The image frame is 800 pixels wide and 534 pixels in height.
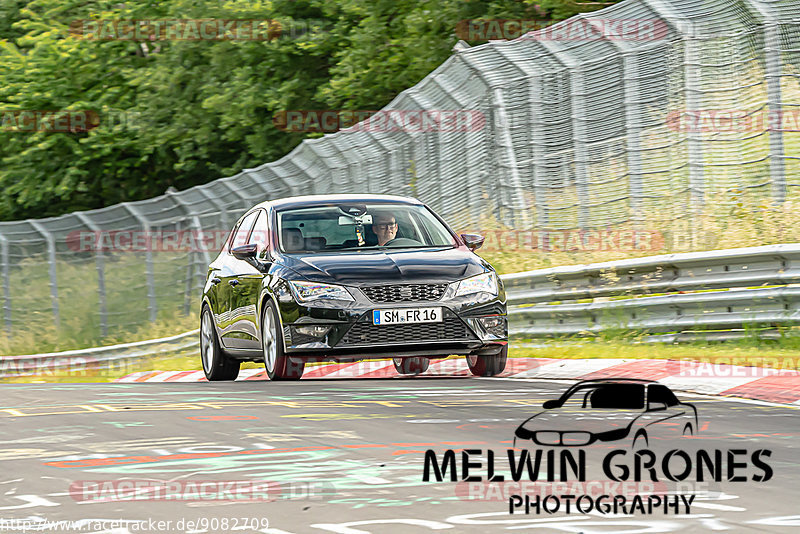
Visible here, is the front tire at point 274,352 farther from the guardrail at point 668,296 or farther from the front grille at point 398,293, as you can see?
the guardrail at point 668,296

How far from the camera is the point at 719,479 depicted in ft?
20.9

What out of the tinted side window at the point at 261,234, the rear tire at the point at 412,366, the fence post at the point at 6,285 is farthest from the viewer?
the fence post at the point at 6,285

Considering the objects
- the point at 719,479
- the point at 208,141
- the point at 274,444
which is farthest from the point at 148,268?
the point at 719,479

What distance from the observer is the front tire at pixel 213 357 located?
1377 centimetres

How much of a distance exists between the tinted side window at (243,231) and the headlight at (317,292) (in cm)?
210

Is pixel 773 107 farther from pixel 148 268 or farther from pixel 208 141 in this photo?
pixel 208 141

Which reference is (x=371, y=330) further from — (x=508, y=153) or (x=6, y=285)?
(x=6, y=285)

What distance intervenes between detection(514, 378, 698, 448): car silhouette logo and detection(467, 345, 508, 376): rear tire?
5.35 feet

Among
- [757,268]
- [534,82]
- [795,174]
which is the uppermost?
[534,82]

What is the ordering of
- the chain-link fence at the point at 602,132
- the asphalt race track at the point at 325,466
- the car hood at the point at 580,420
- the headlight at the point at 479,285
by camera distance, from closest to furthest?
the asphalt race track at the point at 325,466, the car hood at the point at 580,420, the headlight at the point at 479,285, the chain-link fence at the point at 602,132

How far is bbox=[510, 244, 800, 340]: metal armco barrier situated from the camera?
40.1 ft

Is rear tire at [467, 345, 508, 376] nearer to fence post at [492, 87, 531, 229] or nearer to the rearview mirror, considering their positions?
the rearview mirror

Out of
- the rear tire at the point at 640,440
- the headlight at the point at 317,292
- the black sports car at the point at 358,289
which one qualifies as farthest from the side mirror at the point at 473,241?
the rear tire at the point at 640,440

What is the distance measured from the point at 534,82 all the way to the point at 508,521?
41.7ft
